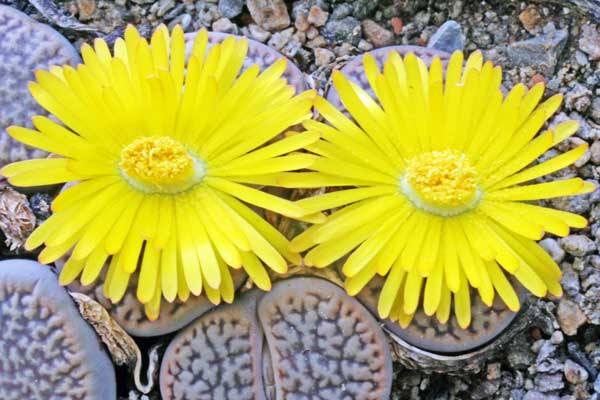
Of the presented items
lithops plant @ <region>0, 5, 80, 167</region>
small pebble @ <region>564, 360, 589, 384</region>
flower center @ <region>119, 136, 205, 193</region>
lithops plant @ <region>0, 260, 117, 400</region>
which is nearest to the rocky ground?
small pebble @ <region>564, 360, 589, 384</region>

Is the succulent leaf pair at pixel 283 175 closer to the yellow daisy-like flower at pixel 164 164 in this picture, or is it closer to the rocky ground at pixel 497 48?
the yellow daisy-like flower at pixel 164 164

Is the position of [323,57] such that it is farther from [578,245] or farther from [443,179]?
[578,245]

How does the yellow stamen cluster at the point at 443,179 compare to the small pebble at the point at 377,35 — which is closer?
the yellow stamen cluster at the point at 443,179

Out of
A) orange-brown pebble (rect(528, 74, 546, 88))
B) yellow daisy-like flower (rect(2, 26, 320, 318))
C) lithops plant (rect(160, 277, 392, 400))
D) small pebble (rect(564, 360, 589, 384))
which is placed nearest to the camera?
yellow daisy-like flower (rect(2, 26, 320, 318))

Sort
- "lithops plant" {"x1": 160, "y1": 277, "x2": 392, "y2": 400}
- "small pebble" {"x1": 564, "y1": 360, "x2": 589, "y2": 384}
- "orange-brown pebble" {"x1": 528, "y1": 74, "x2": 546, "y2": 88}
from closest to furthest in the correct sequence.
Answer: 1. "lithops plant" {"x1": 160, "y1": 277, "x2": 392, "y2": 400}
2. "small pebble" {"x1": 564, "y1": 360, "x2": 589, "y2": 384}
3. "orange-brown pebble" {"x1": 528, "y1": 74, "x2": 546, "y2": 88}

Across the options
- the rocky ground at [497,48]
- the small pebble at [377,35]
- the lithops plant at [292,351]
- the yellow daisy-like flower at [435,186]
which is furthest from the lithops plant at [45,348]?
the small pebble at [377,35]

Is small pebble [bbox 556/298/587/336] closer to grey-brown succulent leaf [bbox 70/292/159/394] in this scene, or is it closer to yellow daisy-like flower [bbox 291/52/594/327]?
yellow daisy-like flower [bbox 291/52/594/327]

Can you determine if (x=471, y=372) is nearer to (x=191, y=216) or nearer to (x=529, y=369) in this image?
(x=529, y=369)

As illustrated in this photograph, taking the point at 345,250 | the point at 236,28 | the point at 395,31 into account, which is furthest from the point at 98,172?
the point at 395,31
